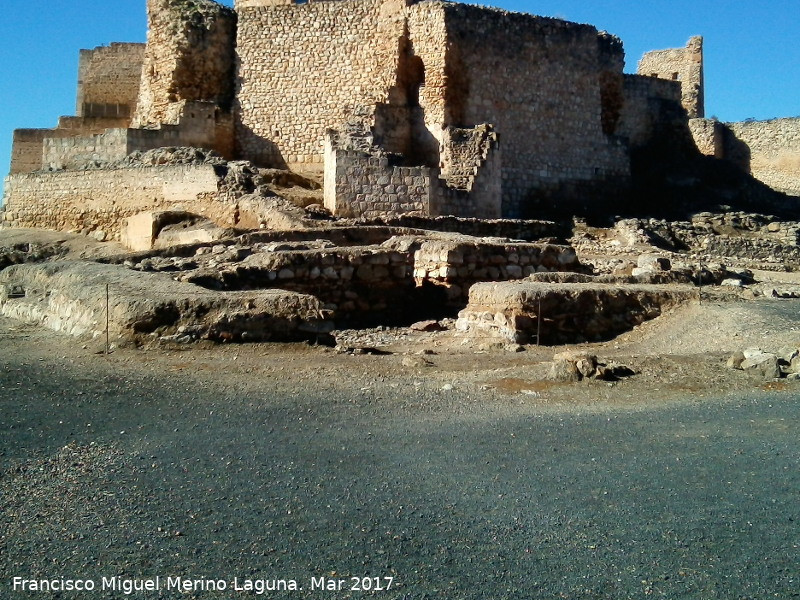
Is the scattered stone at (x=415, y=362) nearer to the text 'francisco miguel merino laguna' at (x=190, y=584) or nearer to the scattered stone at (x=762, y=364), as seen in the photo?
the scattered stone at (x=762, y=364)

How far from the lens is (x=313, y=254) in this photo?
10219 mm

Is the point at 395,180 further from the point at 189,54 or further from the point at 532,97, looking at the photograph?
the point at 189,54

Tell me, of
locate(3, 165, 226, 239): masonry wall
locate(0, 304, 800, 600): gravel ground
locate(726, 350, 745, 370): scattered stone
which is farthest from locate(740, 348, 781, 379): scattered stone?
locate(3, 165, 226, 239): masonry wall

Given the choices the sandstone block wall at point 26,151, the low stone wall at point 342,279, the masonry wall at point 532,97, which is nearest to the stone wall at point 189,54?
the sandstone block wall at point 26,151

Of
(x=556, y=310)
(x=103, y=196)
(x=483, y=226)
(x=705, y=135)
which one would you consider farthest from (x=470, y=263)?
(x=705, y=135)

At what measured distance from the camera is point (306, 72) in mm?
22000

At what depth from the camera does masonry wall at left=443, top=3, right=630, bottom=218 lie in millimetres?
21500

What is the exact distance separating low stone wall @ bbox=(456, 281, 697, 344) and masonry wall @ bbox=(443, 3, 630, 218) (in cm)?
1177

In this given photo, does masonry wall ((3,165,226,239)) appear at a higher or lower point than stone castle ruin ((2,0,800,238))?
lower

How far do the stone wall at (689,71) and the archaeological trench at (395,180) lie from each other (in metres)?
1.91

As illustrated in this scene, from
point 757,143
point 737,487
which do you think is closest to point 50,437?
point 737,487

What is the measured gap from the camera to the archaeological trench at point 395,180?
10.2 meters

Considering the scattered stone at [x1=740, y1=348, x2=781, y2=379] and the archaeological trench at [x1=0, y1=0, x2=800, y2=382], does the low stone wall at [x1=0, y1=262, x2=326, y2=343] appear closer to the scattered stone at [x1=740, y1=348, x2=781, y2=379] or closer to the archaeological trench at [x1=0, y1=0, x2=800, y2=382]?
the archaeological trench at [x1=0, y1=0, x2=800, y2=382]

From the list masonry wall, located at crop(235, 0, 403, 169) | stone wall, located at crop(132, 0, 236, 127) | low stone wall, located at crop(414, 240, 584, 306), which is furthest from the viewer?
stone wall, located at crop(132, 0, 236, 127)
